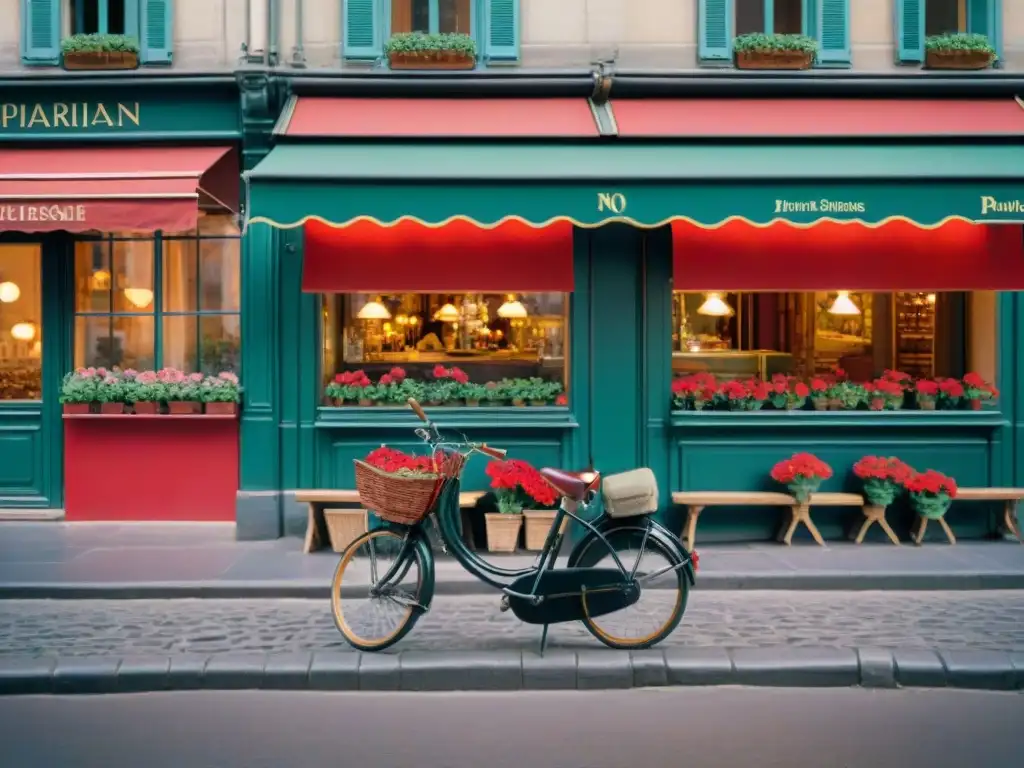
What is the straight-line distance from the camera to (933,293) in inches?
417

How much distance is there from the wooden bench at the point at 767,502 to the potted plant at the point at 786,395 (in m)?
0.85

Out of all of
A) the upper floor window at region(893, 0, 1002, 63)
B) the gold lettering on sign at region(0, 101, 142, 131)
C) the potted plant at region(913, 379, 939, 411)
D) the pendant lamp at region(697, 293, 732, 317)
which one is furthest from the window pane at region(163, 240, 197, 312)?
the upper floor window at region(893, 0, 1002, 63)

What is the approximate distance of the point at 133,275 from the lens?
1081 centimetres

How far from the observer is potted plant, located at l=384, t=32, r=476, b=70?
396 inches

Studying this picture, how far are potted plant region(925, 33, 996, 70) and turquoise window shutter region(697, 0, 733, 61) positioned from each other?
183 centimetres

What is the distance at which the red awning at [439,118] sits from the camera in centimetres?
953

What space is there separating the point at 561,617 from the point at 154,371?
18.6ft

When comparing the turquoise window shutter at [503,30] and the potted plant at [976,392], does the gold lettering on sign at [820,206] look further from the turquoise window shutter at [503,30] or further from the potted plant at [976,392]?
the turquoise window shutter at [503,30]

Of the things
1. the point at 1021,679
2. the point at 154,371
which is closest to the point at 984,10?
the point at 1021,679

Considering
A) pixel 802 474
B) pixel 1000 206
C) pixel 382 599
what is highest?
pixel 1000 206

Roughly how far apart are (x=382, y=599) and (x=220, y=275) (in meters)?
5.04

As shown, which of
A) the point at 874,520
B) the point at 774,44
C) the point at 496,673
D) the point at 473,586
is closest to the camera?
the point at 496,673

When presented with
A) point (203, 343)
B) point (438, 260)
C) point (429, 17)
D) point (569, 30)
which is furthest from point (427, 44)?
point (203, 343)

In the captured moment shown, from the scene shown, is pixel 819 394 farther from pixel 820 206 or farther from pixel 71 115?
pixel 71 115
